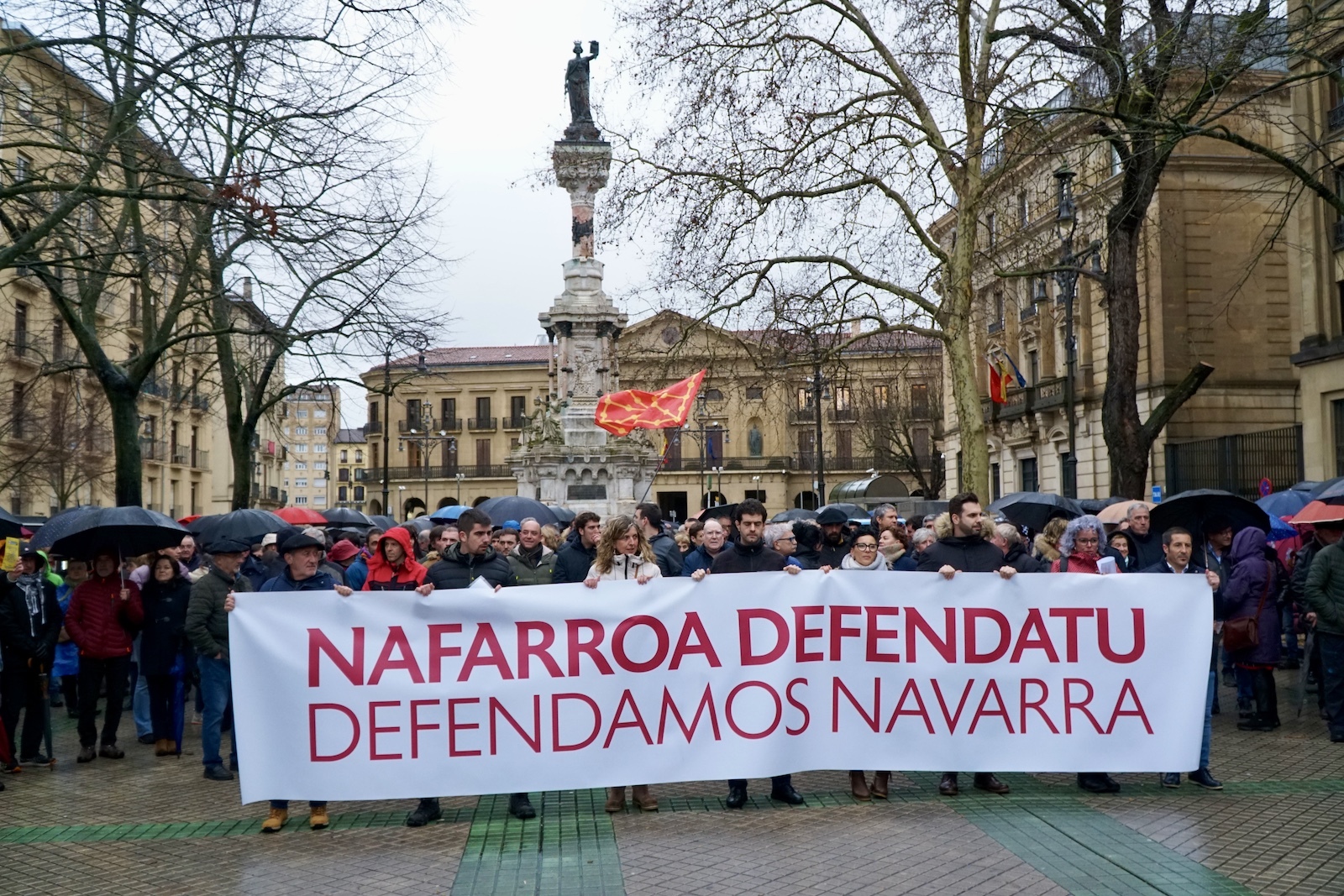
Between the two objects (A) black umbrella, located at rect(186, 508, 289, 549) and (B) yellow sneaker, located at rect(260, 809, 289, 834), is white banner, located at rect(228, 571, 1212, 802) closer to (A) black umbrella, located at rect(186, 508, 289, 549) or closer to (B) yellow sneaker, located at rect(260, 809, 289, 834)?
(B) yellow sneaker, located at rect(260, 809, 289, 834)

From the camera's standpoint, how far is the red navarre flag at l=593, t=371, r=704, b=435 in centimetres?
2764

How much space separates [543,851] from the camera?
7.36 metres

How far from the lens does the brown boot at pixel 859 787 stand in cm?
857

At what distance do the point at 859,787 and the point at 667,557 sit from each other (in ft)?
7.82

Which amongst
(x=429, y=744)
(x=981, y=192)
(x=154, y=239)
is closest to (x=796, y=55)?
(x=981, y=192)

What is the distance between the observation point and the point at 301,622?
8.22 metres

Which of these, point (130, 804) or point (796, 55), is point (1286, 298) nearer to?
point (796, 55)

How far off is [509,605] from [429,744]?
3.24ft

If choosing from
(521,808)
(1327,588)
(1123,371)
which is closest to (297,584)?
(521,808)

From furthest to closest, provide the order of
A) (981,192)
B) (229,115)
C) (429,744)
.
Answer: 1. (981,192)
2. (229,115)
3. (429,744)

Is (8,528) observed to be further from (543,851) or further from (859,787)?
(859,787)

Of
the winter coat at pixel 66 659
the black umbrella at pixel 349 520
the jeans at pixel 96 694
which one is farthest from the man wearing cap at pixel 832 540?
the winter coat at pixel 66 659

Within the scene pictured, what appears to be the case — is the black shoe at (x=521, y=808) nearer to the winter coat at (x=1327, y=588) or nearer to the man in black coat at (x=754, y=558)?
the man in black coat at (x=754, y=558)

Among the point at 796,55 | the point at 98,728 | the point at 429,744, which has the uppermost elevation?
the point at 796,55
